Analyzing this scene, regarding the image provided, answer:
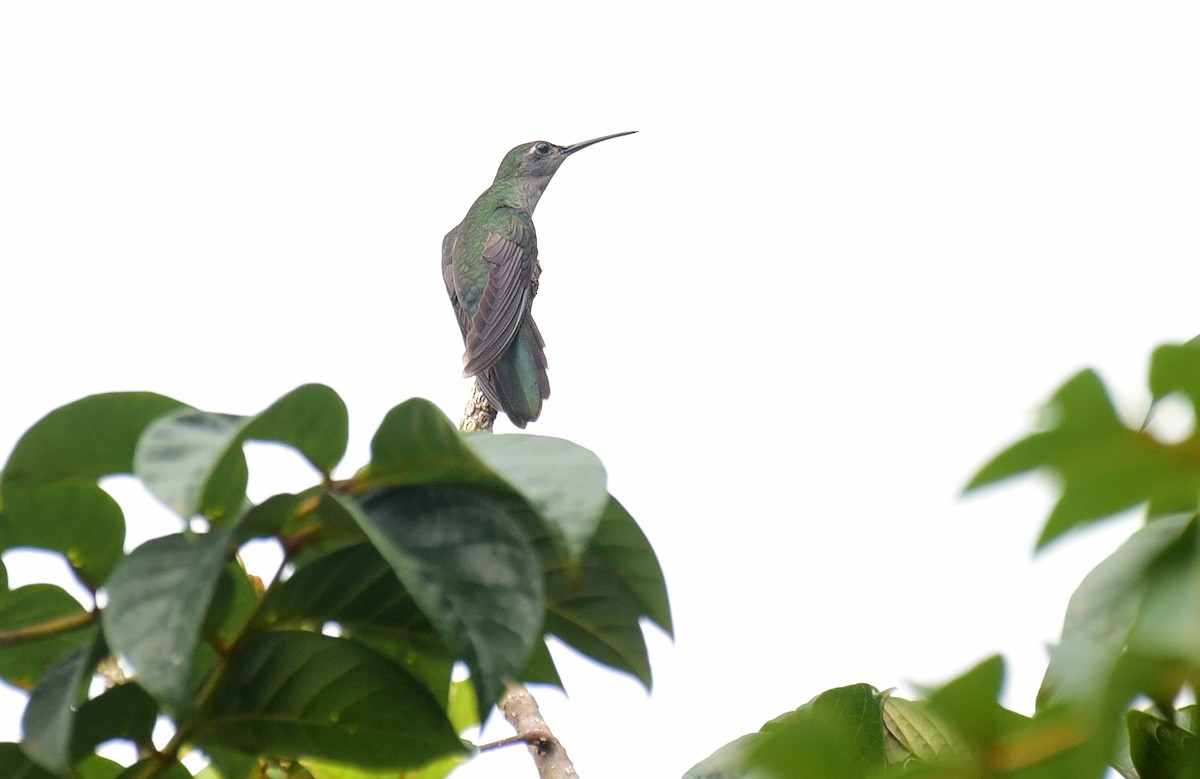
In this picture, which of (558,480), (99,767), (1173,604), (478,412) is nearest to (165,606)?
(558,480)

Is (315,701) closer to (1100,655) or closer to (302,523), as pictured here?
(302,523)

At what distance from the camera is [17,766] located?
2.23 ft

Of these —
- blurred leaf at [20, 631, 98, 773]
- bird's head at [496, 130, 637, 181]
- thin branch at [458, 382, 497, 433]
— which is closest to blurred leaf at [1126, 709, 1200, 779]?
blurred leaf at [20, 631, 98, 773]

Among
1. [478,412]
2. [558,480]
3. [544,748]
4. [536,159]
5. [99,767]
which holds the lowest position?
[478,412]

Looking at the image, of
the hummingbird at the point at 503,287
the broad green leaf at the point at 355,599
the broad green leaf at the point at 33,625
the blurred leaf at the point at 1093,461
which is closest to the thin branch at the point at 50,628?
the broad green leaf at the point at 33,625

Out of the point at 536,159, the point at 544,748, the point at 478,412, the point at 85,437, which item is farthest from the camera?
the point at 536,159

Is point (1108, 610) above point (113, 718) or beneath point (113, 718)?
above

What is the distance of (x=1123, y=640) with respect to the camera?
1.19ft

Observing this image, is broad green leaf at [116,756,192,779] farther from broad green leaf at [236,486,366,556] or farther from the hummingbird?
the hummingbird

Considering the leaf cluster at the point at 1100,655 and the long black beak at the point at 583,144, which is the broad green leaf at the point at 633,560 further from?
the long black beak at the point at 583,144

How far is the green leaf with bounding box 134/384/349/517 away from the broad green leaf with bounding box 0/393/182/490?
52 millimetres

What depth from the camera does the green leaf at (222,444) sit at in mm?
519

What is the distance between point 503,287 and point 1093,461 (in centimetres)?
617

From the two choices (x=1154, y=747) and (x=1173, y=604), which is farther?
(x=1154, y=747)
